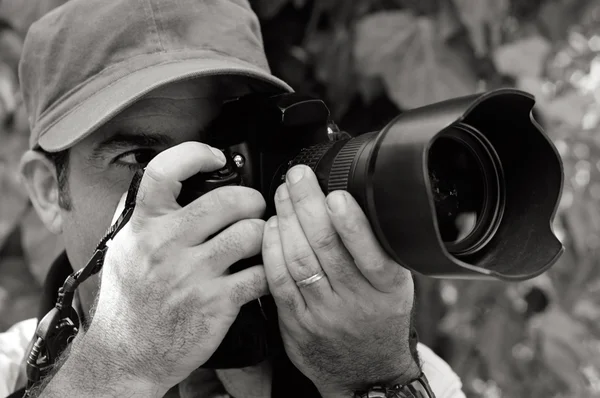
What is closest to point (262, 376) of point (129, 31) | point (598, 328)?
point (129, 31)

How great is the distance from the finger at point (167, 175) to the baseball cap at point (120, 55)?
17 centimetres

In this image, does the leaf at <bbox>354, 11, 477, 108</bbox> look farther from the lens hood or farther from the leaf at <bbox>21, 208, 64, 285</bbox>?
the leaf at <bbox>21, 208, 64, 285</bbox>

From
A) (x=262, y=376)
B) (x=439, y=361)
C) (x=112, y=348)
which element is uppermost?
(x=112, y=348)

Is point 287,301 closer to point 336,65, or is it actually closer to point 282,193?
point 282,193

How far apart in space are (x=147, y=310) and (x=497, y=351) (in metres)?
0.79

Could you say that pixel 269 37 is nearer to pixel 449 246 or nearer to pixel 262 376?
pixel 262 376

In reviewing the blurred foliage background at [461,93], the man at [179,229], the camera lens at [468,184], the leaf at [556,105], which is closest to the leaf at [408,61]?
the blurred foliage background at [461,93]

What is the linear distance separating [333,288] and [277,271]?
2.4 inches

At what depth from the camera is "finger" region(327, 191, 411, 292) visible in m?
0.63

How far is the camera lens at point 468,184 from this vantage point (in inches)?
26.3

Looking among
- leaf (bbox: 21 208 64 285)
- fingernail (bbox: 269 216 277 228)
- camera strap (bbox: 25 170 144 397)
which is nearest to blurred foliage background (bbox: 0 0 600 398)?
leaf (bbox: 21 208 64 285)

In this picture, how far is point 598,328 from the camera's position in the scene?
1340 mm

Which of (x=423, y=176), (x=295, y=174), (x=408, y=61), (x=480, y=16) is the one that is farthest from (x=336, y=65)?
(x=423, y=176)

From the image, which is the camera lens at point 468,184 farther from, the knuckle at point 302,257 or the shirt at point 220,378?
the shirt at point 220,378
